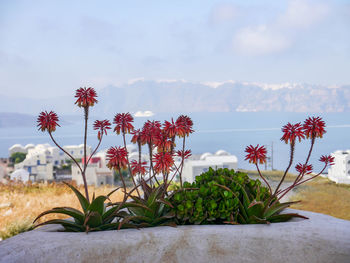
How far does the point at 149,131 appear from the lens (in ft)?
9.61

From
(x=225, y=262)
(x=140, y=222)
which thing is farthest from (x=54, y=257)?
(x=225, y=262)

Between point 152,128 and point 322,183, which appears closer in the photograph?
point 152,128

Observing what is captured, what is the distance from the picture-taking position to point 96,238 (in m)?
2.46

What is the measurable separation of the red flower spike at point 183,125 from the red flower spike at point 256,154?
19.2 inches

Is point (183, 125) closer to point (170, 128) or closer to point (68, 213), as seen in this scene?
point (170, 128)

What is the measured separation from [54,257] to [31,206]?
3.67m

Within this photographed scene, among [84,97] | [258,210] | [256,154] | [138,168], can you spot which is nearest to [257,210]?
[258,210]

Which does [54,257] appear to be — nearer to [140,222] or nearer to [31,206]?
[140,222]

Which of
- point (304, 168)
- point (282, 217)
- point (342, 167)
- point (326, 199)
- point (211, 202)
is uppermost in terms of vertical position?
point (304, 168)

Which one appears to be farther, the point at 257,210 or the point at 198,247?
the point at 257,210

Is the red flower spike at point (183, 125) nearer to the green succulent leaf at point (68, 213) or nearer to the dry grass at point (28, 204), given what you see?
the green succulent leaf at point (68, 213)

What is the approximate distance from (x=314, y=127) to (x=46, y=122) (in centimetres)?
205

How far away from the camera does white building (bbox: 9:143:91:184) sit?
37.2 ft

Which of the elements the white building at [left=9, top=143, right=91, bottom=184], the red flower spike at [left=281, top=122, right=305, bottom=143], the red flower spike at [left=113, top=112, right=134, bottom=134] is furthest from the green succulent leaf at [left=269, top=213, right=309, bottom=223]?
the white building at [left=9, top=143, right=91, bottom=184]
